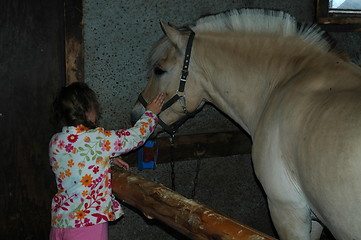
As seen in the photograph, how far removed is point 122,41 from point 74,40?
0.34 m

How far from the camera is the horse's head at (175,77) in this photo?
2535mm

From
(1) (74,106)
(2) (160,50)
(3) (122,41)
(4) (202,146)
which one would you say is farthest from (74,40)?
(4) (202,146)

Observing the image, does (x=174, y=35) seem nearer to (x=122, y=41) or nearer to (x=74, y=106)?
(x=122, y=41)

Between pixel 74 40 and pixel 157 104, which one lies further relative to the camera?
pixel 74 40

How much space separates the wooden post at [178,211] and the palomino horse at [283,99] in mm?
448

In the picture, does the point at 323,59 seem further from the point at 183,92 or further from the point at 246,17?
the point at 183,92

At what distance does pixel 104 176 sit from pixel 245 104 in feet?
3.16

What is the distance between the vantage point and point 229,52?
2.47 meters

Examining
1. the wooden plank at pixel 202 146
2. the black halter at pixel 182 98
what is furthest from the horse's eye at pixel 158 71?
the wooden plank at pixel 202 146

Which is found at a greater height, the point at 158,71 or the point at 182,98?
the point at 158,71

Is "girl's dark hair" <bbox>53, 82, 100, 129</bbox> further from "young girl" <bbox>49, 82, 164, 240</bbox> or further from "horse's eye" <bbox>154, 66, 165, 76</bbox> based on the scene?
"horse's eye" <bbox>154, 66, 165, 76</bbox>


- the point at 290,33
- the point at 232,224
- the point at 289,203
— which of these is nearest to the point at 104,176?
the point at 232,224

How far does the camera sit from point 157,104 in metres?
2.47

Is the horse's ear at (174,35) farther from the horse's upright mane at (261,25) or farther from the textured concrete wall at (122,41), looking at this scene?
the textured concrete wall at (122,41)
